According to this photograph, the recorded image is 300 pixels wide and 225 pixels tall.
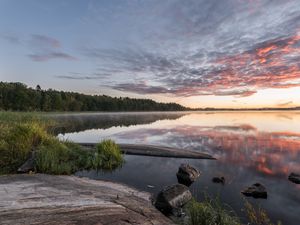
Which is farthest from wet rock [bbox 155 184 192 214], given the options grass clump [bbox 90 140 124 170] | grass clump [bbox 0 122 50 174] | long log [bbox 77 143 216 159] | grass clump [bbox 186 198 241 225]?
long log [bbox 77 143 216 159]

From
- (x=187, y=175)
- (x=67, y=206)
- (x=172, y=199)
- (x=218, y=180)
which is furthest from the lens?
(x=187, y=175)

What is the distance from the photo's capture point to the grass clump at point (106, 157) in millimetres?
17484

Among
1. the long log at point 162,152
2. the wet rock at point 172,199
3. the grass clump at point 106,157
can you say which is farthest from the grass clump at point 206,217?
the long log at point 162,152

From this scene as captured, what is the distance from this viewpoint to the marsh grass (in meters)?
15.0

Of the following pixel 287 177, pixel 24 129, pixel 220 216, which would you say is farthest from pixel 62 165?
pixel 287 177

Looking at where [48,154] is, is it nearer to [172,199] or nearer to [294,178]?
[172,199]

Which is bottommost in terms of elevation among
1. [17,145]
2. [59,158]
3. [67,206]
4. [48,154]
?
[59,158]

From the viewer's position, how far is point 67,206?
310 inches

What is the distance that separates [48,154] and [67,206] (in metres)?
8.51

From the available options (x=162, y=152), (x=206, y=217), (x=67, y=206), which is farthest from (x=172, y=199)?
(x=162, y=152)

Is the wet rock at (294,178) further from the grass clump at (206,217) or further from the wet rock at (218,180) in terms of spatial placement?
the grass clump at (206,217)

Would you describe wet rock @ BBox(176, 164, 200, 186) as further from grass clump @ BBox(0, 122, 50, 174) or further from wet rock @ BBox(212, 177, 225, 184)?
grass clump @ BBox(0, 122, 50, 174)

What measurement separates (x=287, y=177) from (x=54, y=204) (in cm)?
1407

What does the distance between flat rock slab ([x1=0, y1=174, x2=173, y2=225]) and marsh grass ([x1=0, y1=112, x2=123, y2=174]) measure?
4132 millimetres
